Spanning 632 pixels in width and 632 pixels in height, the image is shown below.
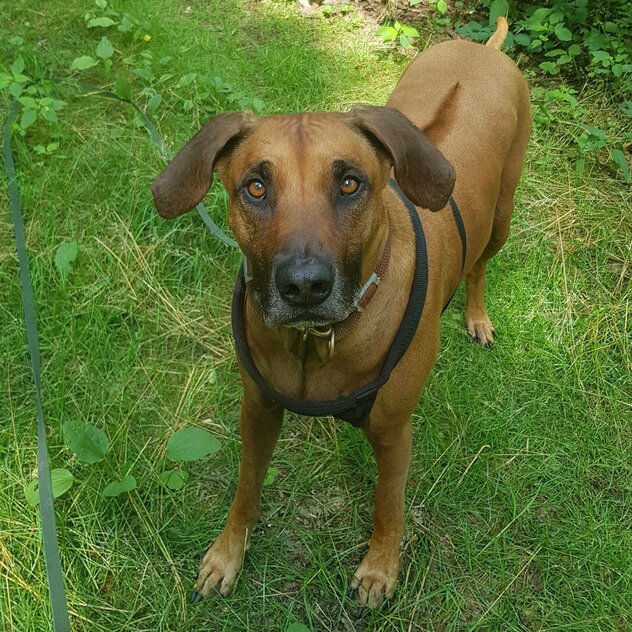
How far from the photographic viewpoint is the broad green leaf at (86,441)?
3023 millimetres

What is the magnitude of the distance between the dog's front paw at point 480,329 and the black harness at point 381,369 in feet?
4.77

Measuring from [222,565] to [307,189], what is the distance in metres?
1.71

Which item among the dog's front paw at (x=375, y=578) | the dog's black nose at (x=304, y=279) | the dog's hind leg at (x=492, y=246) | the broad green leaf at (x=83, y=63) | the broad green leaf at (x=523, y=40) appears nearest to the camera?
the dog's black nose at (x=304, y=279)

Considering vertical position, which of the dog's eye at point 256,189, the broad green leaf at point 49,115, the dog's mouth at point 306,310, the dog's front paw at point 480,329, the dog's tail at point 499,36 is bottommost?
the dog's front paw at point 480,329

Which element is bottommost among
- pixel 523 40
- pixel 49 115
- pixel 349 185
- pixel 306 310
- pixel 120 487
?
pixel 120 487

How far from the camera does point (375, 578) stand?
297 centimetres

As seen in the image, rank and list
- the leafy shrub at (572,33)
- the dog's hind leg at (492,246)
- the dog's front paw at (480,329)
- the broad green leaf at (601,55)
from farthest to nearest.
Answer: the leafy shrub at (572,33) → the broad green leaf at (601,55) → the dog's front paw at (480,329) → the dog's hind leg at (492,246)

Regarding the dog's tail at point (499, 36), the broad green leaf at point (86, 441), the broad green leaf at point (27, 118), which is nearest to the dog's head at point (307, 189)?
the broad green leaf at point (86, 441)

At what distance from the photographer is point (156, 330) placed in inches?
150

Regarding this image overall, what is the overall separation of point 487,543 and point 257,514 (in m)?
1.04

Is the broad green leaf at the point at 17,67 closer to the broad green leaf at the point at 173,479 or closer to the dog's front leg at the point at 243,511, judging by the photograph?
the broad green leaf at the point at 173,479

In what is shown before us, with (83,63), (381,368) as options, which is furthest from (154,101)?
(381,368)

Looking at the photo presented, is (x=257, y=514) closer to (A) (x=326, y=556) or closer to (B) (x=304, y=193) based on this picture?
(A) (x=326, y=556)

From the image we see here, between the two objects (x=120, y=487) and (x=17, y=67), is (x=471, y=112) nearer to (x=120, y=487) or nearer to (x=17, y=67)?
(x=120, y=487)
